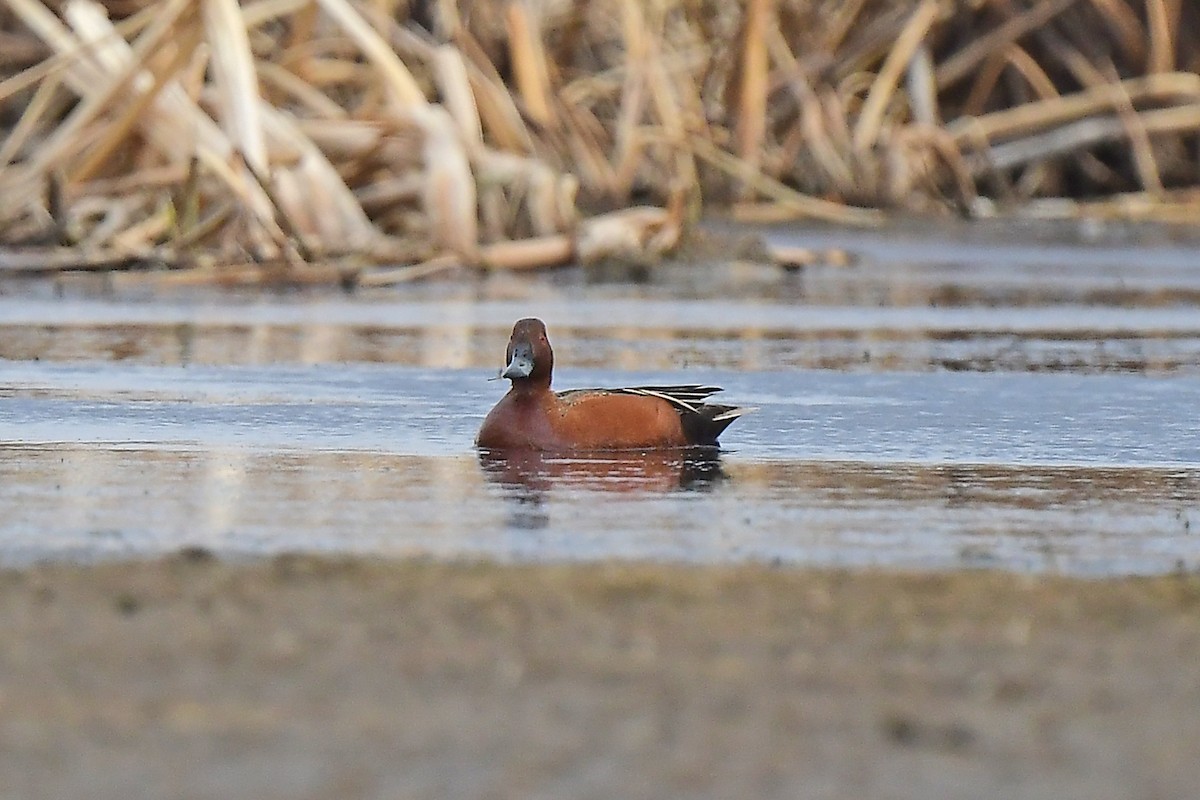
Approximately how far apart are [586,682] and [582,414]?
3.63 meters

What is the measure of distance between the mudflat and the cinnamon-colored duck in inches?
89.4

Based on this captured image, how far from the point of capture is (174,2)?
50.6ft

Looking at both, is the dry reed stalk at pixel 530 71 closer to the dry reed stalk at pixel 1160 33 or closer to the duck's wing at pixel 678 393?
the dry reed stalk at pixel 1160 33

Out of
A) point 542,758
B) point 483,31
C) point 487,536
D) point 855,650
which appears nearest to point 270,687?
point 542,758

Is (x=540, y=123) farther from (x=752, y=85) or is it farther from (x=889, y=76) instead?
(x=889, y=76)

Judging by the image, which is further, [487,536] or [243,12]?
[243,12]

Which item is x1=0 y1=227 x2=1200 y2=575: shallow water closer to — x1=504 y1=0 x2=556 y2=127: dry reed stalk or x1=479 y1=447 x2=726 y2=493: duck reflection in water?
x1=479 y1=447 x2=726 y2=493: duck reflection in water

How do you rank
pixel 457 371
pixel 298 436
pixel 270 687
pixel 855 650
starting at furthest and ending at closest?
pixel 457 371 → pixel 298 436 → pixel 855 650 → pixel 270 687

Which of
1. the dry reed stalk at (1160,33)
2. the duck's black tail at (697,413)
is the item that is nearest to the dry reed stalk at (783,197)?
the dry reed stalk at (1160,33)

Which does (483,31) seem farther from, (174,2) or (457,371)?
(457,371)

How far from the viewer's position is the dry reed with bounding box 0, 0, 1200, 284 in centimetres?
1555

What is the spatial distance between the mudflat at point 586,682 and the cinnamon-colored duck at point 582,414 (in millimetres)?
2271

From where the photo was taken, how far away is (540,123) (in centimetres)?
1956

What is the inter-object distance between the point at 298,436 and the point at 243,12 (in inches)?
370
